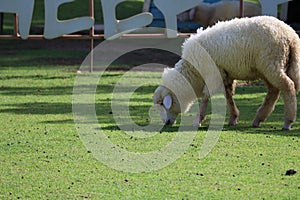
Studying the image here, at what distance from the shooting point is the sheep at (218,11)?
2373cm

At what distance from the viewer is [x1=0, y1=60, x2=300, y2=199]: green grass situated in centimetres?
673

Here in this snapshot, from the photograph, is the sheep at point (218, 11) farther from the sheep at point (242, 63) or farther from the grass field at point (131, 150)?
the sheep at point (242, 63)

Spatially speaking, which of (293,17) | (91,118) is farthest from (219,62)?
(293,17)

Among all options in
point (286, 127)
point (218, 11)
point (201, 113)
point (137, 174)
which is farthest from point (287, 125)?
point (218, 11)

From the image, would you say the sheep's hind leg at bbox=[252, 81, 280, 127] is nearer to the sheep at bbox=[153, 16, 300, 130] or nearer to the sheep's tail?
the sheep at bbox=[153, 16, 300, 130]

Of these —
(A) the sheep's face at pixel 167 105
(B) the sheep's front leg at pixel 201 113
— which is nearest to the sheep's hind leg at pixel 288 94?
(B) the sheep's front leg at pixel 201 113

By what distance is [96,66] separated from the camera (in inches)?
710

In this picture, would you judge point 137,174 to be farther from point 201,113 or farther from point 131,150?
point 201,113

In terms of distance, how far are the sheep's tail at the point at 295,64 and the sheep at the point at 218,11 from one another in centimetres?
1387

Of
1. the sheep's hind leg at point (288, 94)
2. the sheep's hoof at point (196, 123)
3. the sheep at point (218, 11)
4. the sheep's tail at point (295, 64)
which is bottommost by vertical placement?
the sheep at point (218, 11)

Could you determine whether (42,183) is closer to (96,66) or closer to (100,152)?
(100,152)

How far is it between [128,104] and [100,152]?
4061 millimetres

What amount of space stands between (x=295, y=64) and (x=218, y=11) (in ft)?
48.2

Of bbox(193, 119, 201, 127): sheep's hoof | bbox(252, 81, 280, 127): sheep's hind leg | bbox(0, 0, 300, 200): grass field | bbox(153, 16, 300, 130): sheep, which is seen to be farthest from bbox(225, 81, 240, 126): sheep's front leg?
bbox(193, 119, 201, 127): sheep's hoof
